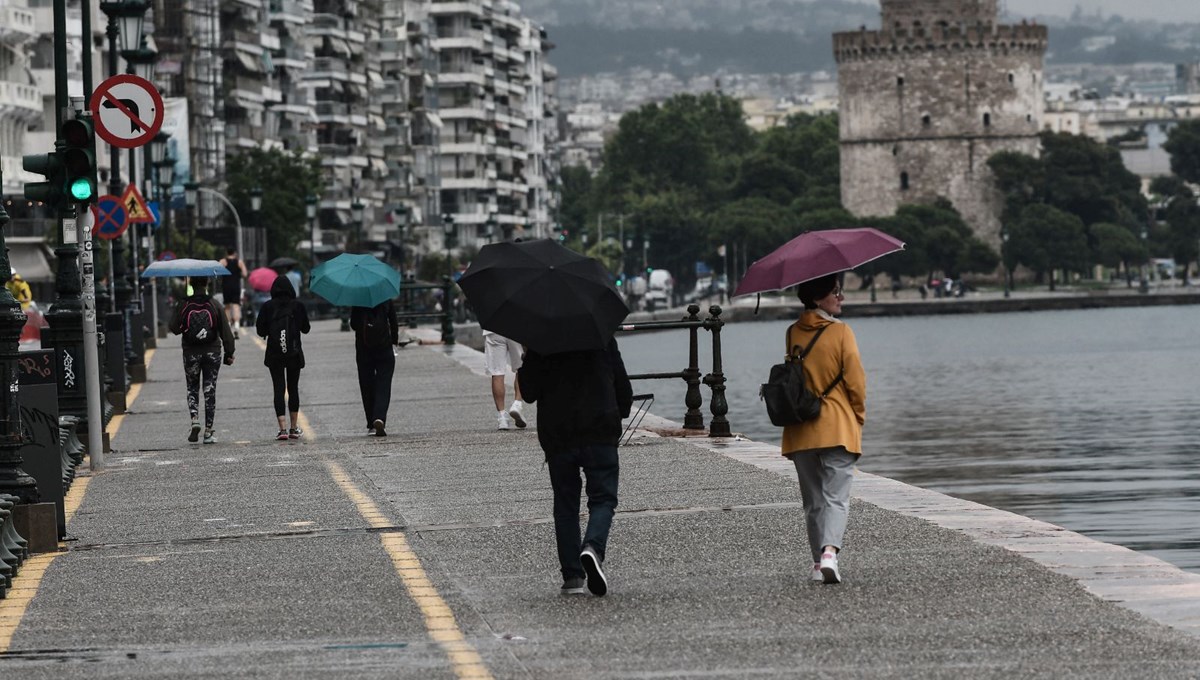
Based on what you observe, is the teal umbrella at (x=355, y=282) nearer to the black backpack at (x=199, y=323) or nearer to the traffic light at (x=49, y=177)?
the black backpack at (x=199, y=323)

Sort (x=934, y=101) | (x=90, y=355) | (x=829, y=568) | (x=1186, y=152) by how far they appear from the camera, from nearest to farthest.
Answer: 1. (x=829, y=568)
2. (x=90, y=355)
3. (x=934, y=101)
4. (x=1186, y=152)

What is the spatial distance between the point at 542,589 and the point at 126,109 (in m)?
9.60

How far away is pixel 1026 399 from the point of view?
55.2 m

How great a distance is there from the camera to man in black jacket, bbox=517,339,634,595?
39.7ft

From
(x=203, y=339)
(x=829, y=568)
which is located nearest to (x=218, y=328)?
(x=203, y=339)

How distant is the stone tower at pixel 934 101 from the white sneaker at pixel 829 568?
142 m

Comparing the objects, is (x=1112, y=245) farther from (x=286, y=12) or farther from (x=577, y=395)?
(x=577, y=395)

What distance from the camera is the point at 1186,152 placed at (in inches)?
7712

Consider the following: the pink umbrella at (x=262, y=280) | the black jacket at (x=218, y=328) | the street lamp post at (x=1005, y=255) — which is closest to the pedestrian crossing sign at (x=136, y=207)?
the black jacket at (x=218, y=328)

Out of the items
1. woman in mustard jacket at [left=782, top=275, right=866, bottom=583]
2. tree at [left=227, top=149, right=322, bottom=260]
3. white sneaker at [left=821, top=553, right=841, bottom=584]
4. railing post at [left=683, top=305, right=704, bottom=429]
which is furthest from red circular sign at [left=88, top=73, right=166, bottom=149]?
tree at [left=227, top=149, right=322, bottom=260]

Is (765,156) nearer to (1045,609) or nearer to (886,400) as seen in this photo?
(886,400)

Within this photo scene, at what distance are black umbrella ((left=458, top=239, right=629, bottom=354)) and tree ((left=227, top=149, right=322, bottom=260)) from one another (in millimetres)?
84621

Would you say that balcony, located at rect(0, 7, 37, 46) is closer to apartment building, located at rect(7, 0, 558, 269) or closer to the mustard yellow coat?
apartment building, located at rect(7, 0, 558, 269)

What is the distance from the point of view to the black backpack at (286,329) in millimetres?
23625
